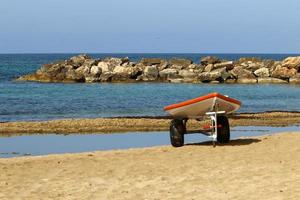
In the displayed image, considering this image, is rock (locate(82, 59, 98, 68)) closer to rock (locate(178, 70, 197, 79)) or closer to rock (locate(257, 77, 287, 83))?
rock (locate(178, 70, 197, 79))

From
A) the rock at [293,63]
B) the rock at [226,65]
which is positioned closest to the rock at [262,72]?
the rock at [293,63]

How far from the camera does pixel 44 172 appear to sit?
1516 centimetres

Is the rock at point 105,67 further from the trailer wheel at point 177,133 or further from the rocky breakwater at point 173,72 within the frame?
the trailer wheel at point 177,133

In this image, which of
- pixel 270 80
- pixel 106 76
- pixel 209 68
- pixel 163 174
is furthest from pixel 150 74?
pixel 163 174

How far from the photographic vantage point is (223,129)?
2047 centimetres

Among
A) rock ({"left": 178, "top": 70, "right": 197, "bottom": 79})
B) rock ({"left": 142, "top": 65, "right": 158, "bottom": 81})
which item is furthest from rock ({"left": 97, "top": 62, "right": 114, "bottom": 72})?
rock ({"left": 178, "top": 70, "right": 197, "bottom": 79})

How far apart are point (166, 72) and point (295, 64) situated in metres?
17.3

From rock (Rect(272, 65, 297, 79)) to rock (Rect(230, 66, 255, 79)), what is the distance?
3.02 m

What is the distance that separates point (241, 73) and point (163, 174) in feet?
241

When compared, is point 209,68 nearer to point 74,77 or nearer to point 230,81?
point 230,81

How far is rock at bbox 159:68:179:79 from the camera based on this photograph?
287ft

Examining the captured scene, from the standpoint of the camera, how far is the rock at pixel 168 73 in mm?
87562

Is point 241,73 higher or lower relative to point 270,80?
higher

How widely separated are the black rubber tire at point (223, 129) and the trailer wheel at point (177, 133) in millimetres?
1145
